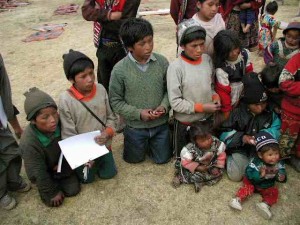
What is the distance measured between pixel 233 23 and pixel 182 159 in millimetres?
2649

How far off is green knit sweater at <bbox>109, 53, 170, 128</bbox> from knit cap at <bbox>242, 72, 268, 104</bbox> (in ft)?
2.56

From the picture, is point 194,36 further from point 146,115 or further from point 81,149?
point 81,149

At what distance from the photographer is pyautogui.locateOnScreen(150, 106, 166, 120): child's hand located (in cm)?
297

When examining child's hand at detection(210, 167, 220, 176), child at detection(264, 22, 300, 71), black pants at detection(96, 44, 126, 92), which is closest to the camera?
child's hand at detection(210, 167, 220, 176)

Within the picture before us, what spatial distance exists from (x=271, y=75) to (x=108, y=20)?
1.83 m

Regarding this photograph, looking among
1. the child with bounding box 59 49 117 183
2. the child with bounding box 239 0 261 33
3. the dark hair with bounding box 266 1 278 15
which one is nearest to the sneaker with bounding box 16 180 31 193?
the child with bounding box 59 49 117 183

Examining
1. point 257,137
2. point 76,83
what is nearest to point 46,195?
point 76,83

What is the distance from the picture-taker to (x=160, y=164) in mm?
3322

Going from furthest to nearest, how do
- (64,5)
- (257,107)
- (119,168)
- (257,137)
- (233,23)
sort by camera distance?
(64,5) < (233,23) < (119,168) < (257,107) < (257,137)

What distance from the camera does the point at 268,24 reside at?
222 inches

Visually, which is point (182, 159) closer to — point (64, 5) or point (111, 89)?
point (111, 89)

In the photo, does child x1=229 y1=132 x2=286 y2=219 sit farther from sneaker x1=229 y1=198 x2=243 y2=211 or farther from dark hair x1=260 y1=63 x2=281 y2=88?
dark hair x1=260 y1=63 x2=281 y2=88

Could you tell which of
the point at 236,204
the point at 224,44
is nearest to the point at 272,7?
the point at 224,44

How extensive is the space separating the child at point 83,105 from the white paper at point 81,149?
0.06 metres
